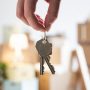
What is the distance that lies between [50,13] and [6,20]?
265 cm

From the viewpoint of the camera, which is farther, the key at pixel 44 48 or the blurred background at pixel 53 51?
the blurred background at pixel 53 51

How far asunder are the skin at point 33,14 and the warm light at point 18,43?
215 cm

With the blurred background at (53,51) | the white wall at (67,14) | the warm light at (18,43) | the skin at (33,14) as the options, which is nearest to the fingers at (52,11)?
the skin at (33,14)

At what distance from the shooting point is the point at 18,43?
2.47 m

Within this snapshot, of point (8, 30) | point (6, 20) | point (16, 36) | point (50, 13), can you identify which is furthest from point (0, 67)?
point (50, 13)

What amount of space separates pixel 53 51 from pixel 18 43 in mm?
363

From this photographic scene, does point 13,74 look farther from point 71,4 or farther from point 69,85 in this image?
point 71,4

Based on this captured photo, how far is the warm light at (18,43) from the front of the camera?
243 cm

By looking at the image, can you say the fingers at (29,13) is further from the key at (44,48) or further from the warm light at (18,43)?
the warm light at (18,43)

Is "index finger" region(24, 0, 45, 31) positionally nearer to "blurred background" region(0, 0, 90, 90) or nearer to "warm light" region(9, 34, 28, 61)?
"blurred background" region(0, 0, 90, 90)

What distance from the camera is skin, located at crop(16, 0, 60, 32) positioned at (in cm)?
25

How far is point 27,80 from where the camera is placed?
89.0 inches

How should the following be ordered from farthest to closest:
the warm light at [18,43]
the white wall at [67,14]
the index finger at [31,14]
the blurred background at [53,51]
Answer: the white wall at [67,14]
the warm light at [18,43]
the blurred background at [53,51]
the index finger at [31,14]

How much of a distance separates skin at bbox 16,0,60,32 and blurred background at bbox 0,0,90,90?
1374mm
